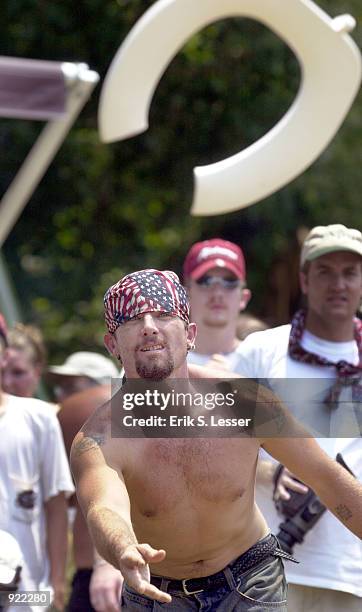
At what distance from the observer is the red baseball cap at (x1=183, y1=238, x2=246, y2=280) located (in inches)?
242

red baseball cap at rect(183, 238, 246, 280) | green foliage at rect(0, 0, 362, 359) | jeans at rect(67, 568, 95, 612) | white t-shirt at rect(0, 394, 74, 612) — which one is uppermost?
green foliage at rect(0, 0, 362, 359)

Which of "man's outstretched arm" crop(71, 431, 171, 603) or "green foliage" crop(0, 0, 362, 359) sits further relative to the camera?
"green foliage" crop(0, 0, 362, 359)

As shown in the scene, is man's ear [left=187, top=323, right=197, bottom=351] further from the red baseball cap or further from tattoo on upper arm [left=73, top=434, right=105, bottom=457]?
the red baseball cap

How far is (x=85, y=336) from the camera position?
38.9ft

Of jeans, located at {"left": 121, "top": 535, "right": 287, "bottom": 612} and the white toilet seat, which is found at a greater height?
the white toilet seat

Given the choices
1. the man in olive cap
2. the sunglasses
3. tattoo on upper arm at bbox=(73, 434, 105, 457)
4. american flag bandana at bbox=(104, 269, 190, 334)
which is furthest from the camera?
the sunglasses

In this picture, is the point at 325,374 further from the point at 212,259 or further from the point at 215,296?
the point at 212,259

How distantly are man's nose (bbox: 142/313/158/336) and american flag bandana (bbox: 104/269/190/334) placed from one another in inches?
0.9

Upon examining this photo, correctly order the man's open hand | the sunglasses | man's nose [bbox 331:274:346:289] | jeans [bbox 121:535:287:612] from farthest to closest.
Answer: the sunglasses < man's nose [bbox 331:274:346:289] < jeans [bbox 121:535:287:612] < the man's open hand

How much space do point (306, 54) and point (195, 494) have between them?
3382mm

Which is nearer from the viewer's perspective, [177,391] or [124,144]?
[177,391]

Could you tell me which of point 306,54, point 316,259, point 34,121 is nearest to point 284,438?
point 316,259

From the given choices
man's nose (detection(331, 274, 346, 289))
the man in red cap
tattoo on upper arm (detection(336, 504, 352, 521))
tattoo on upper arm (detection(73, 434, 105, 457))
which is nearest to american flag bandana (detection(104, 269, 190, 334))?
tattoo on upper arm (detection(73, 434, 105, 457))

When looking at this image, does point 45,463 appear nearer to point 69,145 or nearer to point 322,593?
point 322,593
